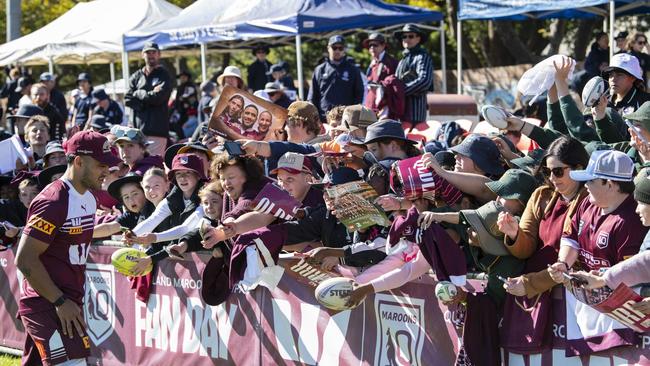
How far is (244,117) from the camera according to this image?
7789 millimetres

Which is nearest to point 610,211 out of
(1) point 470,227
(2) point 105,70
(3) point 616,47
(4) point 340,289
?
(1) point 470,227

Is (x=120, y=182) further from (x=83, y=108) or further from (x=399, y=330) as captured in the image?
(x=83, y=108)

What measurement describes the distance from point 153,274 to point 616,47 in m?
7.75

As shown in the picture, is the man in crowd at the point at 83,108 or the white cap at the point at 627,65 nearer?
the white cap at the point at 627,65

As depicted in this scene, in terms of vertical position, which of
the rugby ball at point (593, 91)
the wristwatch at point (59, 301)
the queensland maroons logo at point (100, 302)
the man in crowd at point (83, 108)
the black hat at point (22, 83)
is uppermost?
the rugby ball at point (593, 91)

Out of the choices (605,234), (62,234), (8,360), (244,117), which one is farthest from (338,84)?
(605,234)

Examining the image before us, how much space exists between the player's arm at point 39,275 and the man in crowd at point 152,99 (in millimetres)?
6770

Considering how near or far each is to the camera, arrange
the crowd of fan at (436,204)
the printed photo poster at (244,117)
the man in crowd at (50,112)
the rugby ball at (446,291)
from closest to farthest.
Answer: the crowd of fan at (436,204), the rugby ball at (446,291), the printed photo poster at (244,117), the man in crowd at (50,112)

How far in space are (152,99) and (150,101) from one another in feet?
0.18

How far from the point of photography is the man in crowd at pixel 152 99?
12891 millimetres

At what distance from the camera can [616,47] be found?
1345 centimetres

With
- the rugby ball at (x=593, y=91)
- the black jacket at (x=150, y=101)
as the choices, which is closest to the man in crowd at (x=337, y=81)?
the black jacket at (x=150, y=101)

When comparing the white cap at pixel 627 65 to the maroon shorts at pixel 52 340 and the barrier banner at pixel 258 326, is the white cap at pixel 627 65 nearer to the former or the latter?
the barrier banner at pixel 258 326

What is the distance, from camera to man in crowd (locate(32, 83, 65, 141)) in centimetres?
1439
